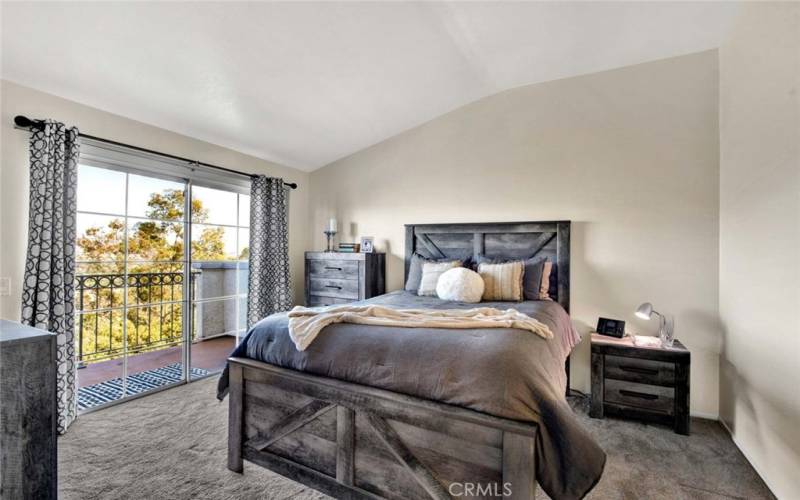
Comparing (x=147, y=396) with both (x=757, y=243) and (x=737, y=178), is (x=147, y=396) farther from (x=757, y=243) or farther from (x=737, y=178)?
(x=737, y=178)

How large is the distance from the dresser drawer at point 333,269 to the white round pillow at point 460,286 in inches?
47.0

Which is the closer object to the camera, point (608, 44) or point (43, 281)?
point (43, 281)

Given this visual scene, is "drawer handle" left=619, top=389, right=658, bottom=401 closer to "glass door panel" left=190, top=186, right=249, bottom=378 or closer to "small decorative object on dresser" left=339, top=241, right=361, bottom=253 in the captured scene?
"small decorative object on dresser" left=339, top=241, right=361, bottom=253

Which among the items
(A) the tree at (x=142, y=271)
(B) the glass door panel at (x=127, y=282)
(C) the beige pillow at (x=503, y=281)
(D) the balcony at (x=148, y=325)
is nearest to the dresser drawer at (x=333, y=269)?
(D) the balcony at (x=148, y=325)

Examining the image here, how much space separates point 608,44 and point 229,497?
12.6 ft

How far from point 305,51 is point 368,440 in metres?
2.48

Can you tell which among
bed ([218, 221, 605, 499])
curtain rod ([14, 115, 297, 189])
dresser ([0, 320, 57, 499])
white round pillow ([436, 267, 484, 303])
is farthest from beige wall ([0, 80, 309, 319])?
white round pillow ([436, 267, 484, 303])

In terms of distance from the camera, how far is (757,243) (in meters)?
2.07

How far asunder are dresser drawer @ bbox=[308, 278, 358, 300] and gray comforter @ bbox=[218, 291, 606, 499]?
6.08 ft

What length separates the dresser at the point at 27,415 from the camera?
132 centimetres

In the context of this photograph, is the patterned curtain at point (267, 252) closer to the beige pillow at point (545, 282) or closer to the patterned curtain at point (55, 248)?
the patterned curtain at point (55, 248)

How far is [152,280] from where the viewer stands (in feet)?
10.3

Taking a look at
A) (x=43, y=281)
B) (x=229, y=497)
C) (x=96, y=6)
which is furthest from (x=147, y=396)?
(x=96, y=6)

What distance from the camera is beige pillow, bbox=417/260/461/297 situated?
3.25m
